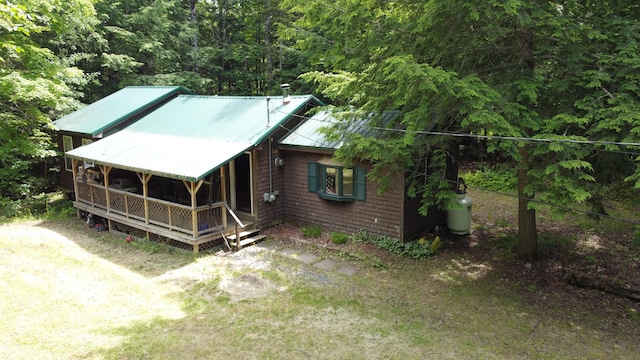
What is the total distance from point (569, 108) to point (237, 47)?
2189 cm

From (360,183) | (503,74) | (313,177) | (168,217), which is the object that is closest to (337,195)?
(360,183)

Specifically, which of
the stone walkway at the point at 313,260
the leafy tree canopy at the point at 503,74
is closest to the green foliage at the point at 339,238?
the stone walkway at the point at 313,260

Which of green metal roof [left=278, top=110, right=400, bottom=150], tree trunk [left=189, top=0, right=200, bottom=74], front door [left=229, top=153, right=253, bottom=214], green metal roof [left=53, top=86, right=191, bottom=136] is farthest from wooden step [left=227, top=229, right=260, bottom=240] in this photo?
tree trunk [left=189, top=0, right=200, bottom=74]

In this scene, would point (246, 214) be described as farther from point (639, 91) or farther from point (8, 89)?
point (639, 91)

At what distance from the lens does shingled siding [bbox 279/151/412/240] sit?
1195cm

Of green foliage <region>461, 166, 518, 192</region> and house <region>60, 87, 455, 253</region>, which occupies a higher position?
house <region>60, 87, 455, 253</region>

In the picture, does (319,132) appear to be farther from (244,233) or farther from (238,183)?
(238,183)

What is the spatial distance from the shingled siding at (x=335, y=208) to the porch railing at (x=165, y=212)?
2.33m

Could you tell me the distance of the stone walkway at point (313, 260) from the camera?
10.8 m

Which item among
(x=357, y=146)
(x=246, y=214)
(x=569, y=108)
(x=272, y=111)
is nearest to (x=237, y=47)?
(x=272, y=111)

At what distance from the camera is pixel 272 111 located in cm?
1376

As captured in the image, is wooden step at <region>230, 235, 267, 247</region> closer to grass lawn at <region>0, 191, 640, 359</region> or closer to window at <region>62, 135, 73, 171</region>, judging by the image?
grass lawn at <region>0, 191, 640, 359</region>

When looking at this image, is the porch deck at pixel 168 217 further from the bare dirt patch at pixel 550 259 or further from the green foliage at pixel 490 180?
the green foliage at pixel 490 180

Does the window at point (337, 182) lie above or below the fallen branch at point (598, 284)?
above
